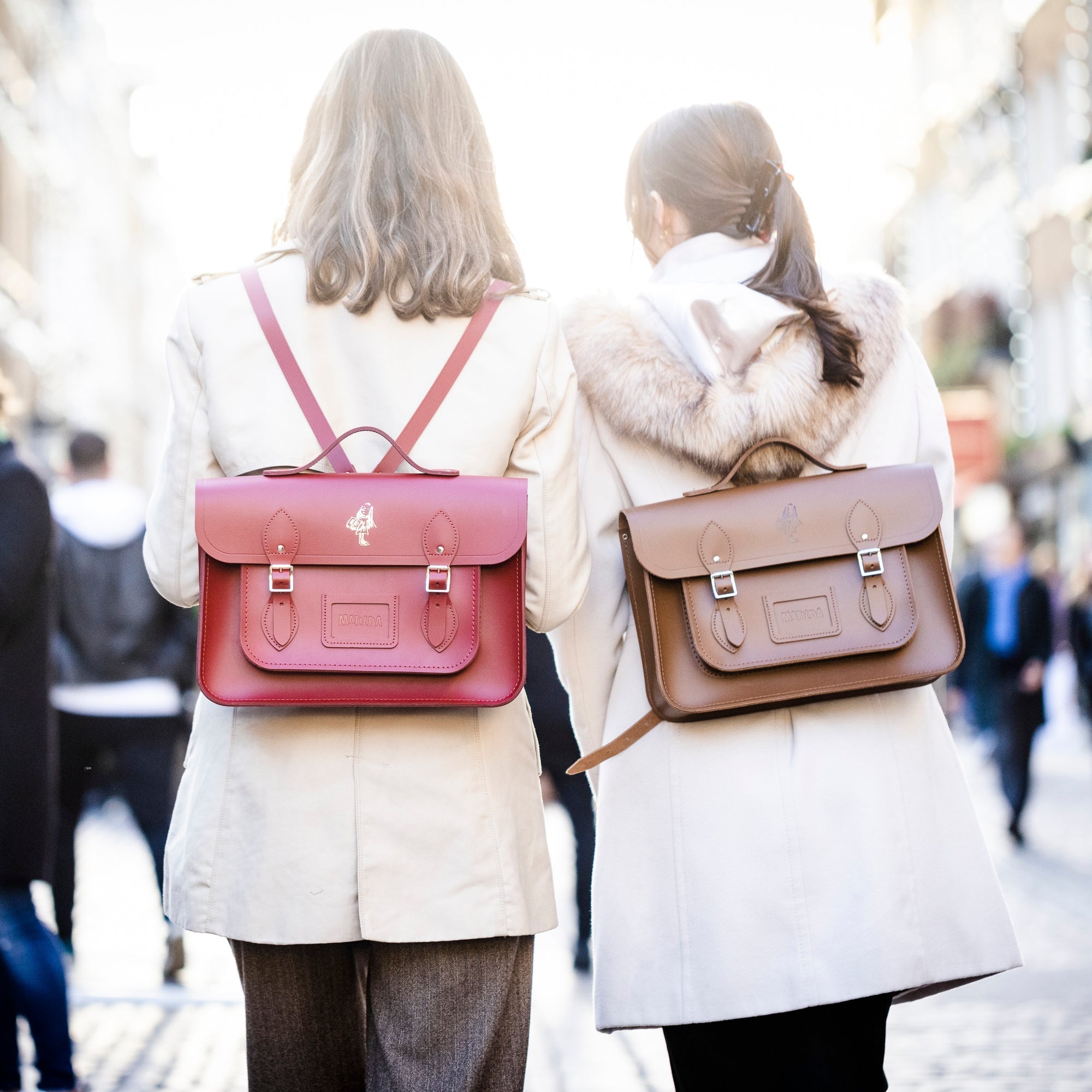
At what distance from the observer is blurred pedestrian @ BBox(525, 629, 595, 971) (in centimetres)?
575

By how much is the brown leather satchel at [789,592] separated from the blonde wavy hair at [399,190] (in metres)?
0.56

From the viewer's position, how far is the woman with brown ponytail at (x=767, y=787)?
8.73ft

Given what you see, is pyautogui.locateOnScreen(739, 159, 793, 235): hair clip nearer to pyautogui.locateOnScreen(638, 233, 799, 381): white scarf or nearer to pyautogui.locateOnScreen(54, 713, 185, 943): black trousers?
pyautogui.locateOnScreen(638, 233, 799, 381): white scarf

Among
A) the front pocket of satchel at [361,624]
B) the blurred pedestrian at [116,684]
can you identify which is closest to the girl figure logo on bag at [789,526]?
the front pocket of satchel at [361,624]

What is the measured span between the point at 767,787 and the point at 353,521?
3.03ft

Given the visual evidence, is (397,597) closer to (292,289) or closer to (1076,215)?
(292,289)

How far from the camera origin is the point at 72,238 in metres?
33.8

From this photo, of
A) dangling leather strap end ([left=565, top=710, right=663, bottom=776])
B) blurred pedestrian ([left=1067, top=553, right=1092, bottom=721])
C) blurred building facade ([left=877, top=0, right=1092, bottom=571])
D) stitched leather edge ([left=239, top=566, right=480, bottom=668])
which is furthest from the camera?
blurred building facade ([left=877, top=0, right=1092, bottom=571])

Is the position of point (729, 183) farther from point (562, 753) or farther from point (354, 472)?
point (562, 753)

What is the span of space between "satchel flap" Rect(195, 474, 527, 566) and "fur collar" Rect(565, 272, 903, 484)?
1.56ft

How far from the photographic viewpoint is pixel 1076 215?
22172 millimetres

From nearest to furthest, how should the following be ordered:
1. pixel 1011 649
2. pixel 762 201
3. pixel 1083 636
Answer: pixel 762 201 → pixel 1011 649 → pixel 1083 636

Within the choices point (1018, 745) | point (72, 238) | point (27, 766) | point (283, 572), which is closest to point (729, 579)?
point (283, 572)

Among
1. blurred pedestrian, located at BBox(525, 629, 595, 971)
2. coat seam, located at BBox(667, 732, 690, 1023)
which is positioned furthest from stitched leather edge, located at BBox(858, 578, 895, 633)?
blurred pedestrian, located at BBox(525, 629, 595, 971)
